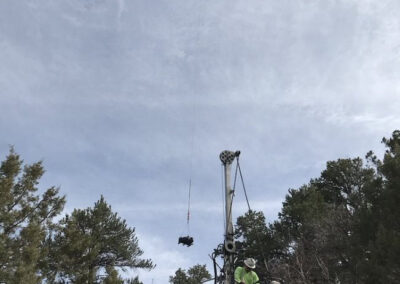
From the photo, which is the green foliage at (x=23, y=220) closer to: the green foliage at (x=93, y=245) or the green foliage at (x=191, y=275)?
the green foliage at (x=93, y=245)

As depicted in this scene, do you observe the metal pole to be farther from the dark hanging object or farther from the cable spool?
the dark hanging object

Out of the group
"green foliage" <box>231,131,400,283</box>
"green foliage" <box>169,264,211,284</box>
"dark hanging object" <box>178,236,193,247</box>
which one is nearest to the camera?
"dark hanging object" <box>178,236,193,247</box>

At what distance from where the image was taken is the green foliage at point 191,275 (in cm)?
4230

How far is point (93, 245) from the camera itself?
22.6 meters

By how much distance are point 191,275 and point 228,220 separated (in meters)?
36.0

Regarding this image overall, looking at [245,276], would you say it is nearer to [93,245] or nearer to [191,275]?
[93,245]

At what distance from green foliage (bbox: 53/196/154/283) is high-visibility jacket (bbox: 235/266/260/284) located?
1495 cm

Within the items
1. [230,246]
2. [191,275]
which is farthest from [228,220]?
[191,275]

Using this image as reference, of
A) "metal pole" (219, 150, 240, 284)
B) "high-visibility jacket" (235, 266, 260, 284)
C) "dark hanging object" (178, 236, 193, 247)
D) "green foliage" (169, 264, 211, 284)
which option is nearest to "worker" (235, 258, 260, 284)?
"high-visibility jacket" (235, 266, 260, 284)

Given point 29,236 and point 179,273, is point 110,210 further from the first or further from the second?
point 179,273

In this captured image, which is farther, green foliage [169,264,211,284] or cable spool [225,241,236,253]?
green foliage [169,264,211,284]

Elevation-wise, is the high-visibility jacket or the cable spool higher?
the cable spool

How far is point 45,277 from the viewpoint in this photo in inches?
775

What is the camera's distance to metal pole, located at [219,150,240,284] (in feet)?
30.8
